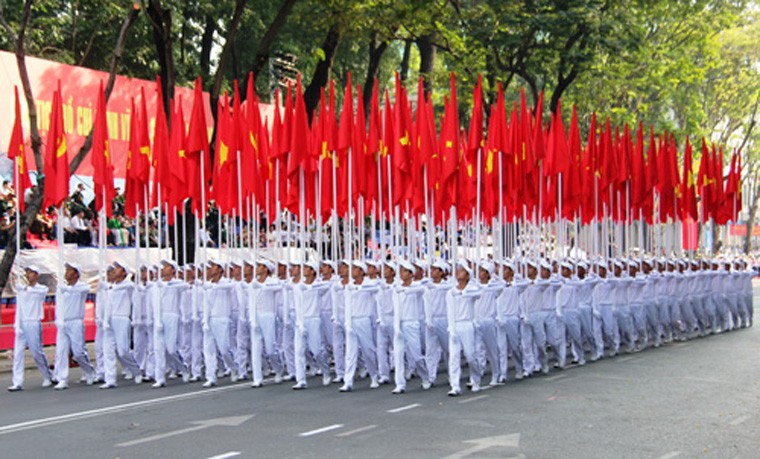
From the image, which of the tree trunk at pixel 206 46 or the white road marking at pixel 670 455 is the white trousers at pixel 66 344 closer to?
the white road marking at pixel 670 455

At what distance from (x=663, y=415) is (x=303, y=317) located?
4.99 meters

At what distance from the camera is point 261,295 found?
541 inches

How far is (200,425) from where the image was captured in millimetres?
10250

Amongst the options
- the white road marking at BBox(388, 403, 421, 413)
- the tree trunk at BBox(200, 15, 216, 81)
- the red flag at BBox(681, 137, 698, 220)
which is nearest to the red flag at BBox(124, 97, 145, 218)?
the white road marking at BBox(388, 403, 421, 413)

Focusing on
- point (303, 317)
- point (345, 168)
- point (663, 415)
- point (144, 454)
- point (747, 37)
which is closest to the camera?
point (144, 454)

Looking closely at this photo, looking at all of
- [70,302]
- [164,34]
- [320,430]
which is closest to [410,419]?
[320,430]

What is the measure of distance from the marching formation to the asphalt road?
34cm

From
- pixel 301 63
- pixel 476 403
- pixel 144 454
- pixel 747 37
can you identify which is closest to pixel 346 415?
pixel 476 403

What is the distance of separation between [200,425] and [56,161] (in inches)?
248

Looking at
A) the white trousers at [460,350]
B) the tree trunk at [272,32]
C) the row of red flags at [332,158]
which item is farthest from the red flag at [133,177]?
the white trousers at [460,350]

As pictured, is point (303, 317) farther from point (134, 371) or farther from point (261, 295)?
point (134, 371)

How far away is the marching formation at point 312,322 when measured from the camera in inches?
508

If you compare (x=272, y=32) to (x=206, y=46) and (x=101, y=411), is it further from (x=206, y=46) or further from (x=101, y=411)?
(x=101, y=411)

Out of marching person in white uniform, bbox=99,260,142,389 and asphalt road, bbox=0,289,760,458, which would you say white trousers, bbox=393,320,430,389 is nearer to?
asphalt road, bbox=0,289,760,458
